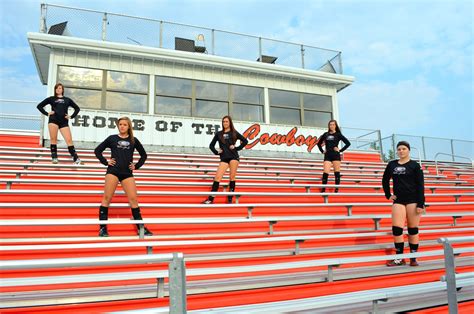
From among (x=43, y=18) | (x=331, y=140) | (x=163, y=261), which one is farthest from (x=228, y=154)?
(x=43, y=18)

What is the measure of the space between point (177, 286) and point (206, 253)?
2498mm

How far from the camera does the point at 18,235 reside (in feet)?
13.2

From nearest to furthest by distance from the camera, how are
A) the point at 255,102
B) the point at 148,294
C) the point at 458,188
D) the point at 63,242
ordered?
1. the point at 148,294
2. the point at 63,242
3. the point at 458,188
4. the point at 255,102

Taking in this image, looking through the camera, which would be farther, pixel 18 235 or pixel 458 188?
pixel 458 188

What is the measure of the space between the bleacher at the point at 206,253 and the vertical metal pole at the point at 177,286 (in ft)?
0.11

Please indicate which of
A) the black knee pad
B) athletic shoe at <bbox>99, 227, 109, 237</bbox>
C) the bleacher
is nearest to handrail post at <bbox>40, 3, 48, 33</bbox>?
the bleacher

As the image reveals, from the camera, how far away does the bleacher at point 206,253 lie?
9.33 ft

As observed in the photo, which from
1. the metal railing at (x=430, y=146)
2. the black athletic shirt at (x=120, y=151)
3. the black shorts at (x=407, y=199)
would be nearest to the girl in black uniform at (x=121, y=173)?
the black athletic shirt at (x=120, y=151)

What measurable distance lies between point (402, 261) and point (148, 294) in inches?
127

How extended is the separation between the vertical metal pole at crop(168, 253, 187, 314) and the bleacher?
0.03m

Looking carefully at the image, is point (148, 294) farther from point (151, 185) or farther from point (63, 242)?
point (151, 185)

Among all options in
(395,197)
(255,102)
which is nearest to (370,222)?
(395,197)

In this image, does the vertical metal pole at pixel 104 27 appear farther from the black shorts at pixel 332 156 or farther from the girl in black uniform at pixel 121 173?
the black shorts at pixel 332 156

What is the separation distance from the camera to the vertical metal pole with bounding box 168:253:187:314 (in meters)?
1.67
